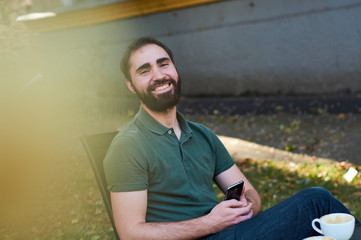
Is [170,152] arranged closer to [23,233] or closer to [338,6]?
[23,233]

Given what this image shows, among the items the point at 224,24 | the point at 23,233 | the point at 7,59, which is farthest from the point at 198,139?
the point at 7,59

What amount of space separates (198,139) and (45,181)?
439 centimetres

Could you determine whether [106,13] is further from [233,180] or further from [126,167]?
[126,167]

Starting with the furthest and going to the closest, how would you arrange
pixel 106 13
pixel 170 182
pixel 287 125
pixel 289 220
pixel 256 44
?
pixel 106 13 → pixel 256 44 → pixel 287 125 → pixel 170 182 → pixel 289 220

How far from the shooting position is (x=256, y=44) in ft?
31.1

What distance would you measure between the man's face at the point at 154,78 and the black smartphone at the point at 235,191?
0.61 metres

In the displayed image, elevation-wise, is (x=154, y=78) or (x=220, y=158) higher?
(x=154, y=78)

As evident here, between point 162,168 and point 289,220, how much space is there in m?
0.75

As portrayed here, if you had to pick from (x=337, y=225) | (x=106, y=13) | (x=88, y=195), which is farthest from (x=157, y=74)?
(x=106, y=13)

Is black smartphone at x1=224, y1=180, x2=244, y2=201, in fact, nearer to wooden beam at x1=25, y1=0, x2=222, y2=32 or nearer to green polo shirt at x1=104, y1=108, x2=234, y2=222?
green polo shirt at x1=104, y1=108, x2=234, y2=222

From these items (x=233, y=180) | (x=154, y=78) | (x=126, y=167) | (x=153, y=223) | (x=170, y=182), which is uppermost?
(x=154, y=78)

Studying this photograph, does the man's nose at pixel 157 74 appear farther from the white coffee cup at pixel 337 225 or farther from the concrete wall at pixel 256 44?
the concrete wall at pixel 256 44

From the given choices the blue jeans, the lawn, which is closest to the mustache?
the blue jeans

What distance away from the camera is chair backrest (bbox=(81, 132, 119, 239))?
2904 mm
